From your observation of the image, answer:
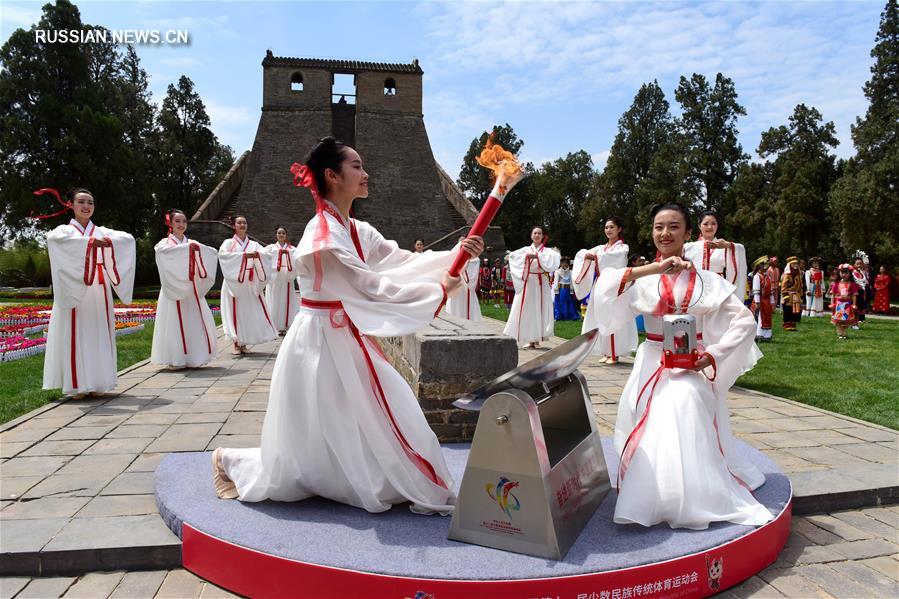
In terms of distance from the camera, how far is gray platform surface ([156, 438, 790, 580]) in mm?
2923

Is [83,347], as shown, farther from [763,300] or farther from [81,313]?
[763,300]

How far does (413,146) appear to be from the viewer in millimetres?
42938

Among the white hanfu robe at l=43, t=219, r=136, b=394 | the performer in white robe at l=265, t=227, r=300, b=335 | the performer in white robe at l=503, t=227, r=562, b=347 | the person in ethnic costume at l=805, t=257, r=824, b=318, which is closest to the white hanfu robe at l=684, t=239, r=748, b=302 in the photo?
the performer in white robe at l=503, t=227, r=562, b=347

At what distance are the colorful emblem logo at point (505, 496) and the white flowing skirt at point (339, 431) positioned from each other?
0.54m

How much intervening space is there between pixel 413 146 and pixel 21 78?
22118 mm

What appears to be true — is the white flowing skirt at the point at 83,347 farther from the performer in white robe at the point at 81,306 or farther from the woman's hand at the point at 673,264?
the woman's hand at the point at 673,264

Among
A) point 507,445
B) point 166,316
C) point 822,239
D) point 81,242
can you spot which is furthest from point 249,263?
point 822,239

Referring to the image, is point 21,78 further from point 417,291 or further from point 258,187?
point 417,291

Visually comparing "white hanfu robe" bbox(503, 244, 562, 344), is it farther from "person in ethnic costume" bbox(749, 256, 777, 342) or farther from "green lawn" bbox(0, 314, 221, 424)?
"green lawn" bbox(0, 314, 221, 424)

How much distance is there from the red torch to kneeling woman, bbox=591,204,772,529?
1.09m

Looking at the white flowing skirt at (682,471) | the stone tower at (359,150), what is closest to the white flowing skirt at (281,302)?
the white flowing skirt at (682,471)

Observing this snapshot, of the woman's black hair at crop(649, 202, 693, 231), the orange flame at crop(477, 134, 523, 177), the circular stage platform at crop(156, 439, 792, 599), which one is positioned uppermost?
the orange flame at crop(477, 134, 523, 177)

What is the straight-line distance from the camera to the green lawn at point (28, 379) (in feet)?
21.9

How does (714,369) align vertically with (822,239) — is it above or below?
below
